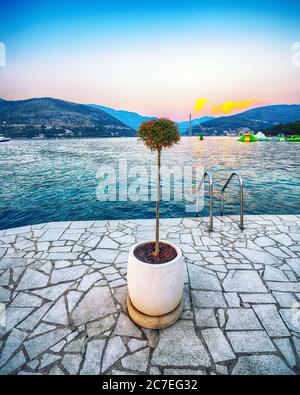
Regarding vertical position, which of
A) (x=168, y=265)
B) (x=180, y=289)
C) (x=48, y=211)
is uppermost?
(x=168, y=265)

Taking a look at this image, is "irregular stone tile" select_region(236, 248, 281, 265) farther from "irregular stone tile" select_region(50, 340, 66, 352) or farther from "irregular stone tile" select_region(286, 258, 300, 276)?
"irregular stone tile" select_region(50, 340, 66, 352)

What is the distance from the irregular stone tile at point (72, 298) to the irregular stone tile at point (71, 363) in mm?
619

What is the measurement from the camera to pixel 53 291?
2965 millimetres

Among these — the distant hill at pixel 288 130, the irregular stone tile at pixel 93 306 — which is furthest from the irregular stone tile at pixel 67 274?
the distant hill at pixel 288 130

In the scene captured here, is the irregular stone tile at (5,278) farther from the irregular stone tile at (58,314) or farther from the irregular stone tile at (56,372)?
the irregular stone tile at (56,372)

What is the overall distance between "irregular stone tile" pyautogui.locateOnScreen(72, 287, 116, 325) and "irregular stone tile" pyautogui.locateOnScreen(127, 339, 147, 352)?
1.60 feet

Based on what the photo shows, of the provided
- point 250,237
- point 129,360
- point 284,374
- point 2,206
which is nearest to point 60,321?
point 129,360

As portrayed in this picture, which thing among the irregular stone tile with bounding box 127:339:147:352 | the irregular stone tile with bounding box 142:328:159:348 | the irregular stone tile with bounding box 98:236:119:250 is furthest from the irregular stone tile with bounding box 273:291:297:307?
the irregular stone tile with bounding box 98:236:119:250

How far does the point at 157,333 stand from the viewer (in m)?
2.35

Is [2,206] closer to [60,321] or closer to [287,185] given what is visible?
[60,321]

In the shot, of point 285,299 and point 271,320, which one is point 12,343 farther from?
point 285,299

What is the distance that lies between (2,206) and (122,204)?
16.7 ft

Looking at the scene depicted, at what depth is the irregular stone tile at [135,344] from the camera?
2.16m

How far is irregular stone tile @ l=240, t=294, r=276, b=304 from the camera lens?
275cm
